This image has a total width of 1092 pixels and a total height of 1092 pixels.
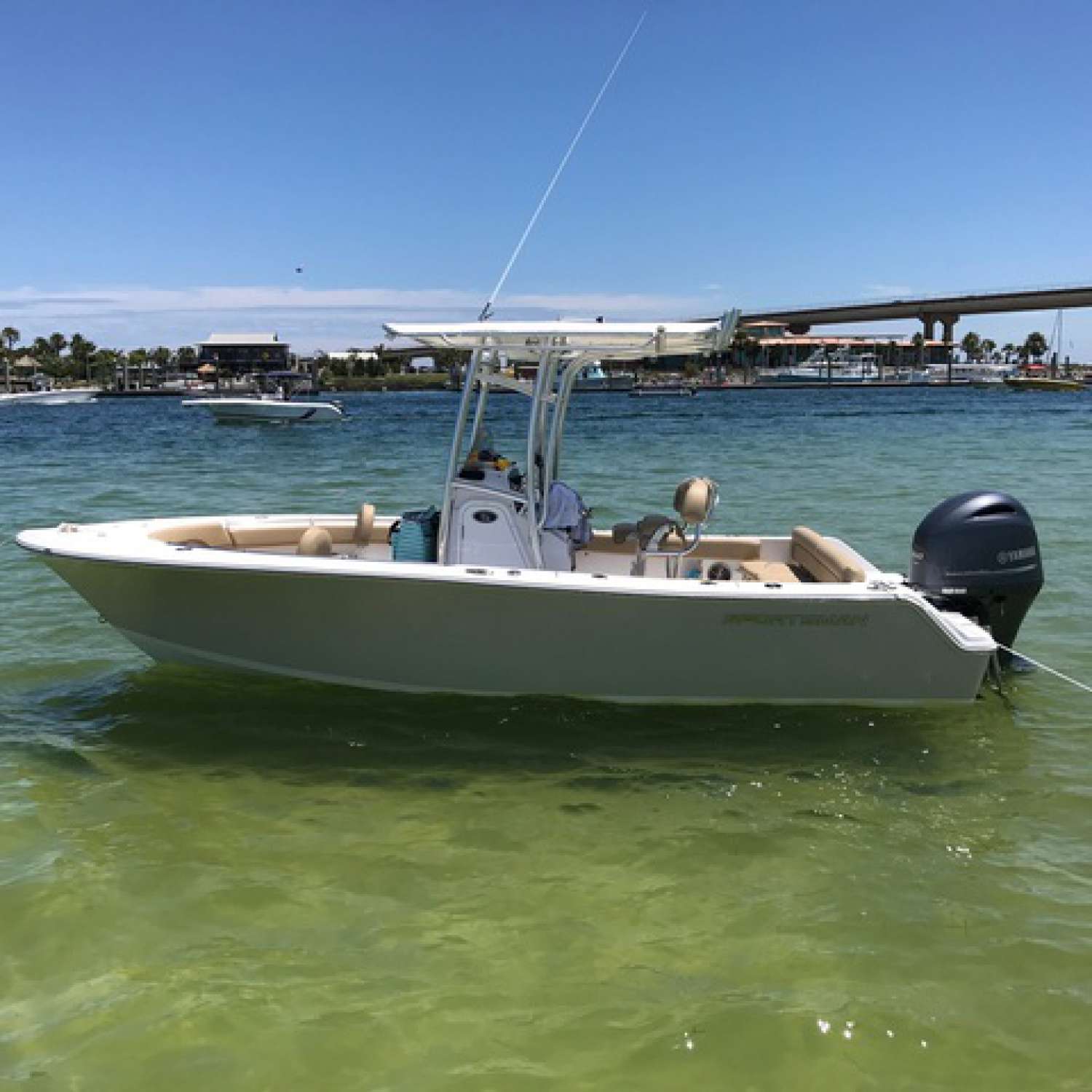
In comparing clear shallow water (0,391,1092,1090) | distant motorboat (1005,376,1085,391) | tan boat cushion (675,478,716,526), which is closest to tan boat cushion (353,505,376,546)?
clear shallow water (0,391,1092,1090)

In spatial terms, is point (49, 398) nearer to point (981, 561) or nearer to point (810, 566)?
point (810, 566)

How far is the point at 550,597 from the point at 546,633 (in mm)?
285

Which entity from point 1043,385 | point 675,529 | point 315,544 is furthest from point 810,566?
point 1043,385

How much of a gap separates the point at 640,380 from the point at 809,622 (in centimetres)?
9462

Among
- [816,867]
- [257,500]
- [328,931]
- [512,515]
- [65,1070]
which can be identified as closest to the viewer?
[65,1070]

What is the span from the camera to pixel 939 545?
6762 mm

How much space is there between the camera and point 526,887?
4664 mm

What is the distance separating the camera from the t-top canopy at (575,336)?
6156 millimetres

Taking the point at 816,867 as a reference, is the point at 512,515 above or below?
above

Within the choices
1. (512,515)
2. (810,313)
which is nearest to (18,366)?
(810,313)

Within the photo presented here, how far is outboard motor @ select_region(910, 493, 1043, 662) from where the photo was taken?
669 cm

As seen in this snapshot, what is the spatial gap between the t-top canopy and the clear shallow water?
0.54 m

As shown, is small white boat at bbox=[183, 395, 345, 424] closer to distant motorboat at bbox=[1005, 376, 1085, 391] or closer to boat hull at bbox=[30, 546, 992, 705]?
boat hull at bbox=[30, 546, 992, 705]

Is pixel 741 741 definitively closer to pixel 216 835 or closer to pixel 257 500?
pixel 216 835
